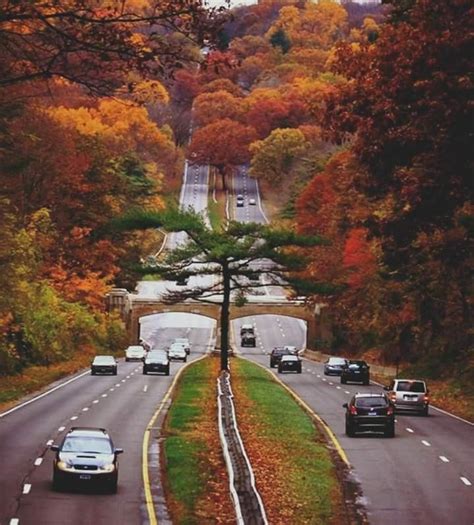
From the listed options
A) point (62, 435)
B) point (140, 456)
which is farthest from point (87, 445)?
point (62, 435)

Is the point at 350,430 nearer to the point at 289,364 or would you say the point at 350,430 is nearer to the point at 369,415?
the point at 369,415

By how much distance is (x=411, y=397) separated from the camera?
177 feet

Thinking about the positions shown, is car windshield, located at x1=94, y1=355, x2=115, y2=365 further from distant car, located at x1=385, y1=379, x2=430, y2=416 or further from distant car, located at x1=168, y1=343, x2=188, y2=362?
distant car, located at x1=385, y1=379, x2=430, y2=416

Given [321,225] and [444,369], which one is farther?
[321,225]

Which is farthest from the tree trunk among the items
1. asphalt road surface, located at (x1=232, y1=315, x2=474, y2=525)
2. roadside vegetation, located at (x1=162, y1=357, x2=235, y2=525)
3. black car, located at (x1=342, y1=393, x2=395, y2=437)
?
black car, located at (x1=342, y1=393, x2=395, y2=437)

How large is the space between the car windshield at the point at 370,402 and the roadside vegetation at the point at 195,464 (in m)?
4.74

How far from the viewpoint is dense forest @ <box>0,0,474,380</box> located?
58.9 ft

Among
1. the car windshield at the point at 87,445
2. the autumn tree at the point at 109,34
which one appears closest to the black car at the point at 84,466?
the car windshield at the point at 87,445

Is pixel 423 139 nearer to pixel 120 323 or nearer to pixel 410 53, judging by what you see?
pixel 410 53

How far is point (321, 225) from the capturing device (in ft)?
355

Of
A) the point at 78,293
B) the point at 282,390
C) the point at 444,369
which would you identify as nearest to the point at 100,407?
the point at 282,390

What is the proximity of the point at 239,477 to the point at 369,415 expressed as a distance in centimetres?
1641

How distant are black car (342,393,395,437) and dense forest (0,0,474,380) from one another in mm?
4839

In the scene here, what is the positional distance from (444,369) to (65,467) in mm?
48091
